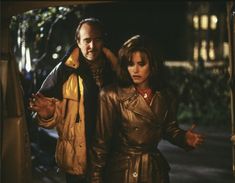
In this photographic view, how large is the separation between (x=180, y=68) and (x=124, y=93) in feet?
64.7

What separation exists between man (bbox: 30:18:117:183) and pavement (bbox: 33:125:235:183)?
312 centimetres

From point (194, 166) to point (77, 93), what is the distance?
7.96 meters

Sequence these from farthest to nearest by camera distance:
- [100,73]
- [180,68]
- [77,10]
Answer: [180,68] < [77,10] < [100,73]

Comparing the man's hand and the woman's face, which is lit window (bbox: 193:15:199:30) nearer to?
the woman's face

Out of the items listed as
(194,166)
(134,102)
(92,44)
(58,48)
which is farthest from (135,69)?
(194,166)

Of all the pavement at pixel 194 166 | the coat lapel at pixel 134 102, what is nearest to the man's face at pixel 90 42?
the coat lapel at pixel 134 102

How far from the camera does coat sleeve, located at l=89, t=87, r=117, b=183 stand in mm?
6363

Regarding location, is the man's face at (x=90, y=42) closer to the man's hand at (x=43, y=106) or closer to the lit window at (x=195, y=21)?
the man's hand at (x=43, y=106)

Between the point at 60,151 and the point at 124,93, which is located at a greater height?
the point at 124,93

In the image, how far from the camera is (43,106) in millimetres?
6461

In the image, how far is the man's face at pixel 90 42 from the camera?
6461 millimetres

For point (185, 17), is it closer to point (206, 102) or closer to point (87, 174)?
point (206, 102)

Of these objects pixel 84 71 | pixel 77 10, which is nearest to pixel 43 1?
pixel 84 71

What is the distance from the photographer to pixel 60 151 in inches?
258
